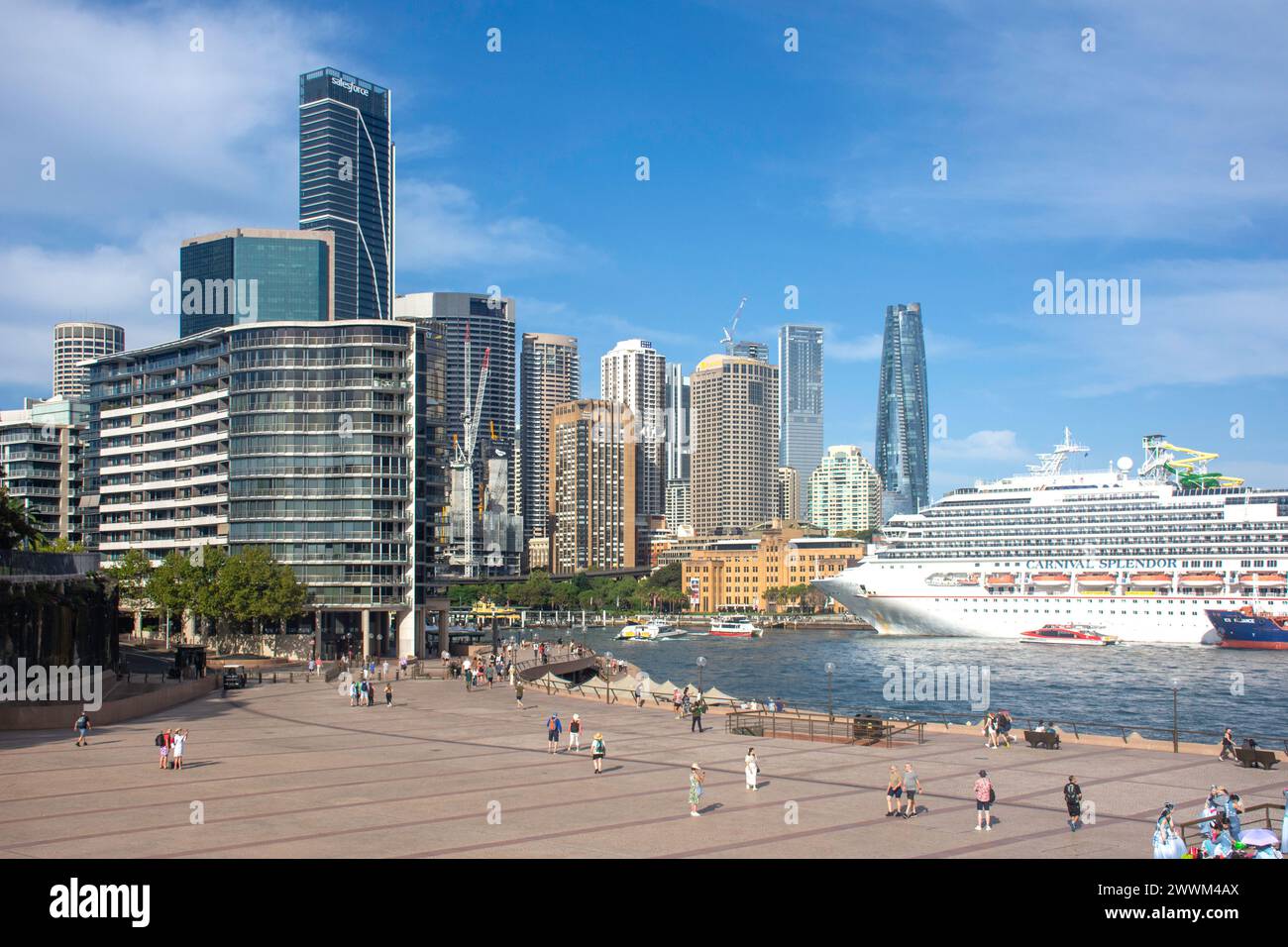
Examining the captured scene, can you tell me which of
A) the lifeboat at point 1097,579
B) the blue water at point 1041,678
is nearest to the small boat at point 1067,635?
the blue water at point 1041,678

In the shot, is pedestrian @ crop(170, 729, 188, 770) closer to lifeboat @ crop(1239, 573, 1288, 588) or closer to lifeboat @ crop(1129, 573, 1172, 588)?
lifeboat @ crop(1129, 573, 1172, 588)

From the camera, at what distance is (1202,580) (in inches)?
5379

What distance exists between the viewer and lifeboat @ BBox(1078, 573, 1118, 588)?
459 feet

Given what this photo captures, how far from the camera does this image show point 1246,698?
3445 inches

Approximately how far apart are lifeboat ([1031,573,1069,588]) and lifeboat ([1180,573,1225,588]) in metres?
12.7

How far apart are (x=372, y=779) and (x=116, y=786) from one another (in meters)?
7.15

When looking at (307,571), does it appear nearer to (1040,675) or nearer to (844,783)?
(1040,675)

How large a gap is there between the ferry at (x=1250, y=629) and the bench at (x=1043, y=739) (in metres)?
101

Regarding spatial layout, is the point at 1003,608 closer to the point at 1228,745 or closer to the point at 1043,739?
the point at 1043,739

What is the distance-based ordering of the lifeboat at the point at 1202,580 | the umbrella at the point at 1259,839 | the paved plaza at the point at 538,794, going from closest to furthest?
the umbrella at the point at 1259,839, the paved plaza at the point at 538,794, the lifeboat at the point at 1202,580

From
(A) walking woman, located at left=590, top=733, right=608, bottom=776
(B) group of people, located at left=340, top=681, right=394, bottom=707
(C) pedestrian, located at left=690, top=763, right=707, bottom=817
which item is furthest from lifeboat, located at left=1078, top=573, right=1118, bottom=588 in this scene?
(C) pedestrian, located at left=690, top=763, right=707, bottom=817

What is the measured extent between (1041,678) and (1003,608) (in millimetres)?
41739

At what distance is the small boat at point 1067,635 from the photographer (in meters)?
134

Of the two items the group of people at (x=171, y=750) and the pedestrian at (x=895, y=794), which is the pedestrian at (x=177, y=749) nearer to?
the group of people at (x=171, y=750)
